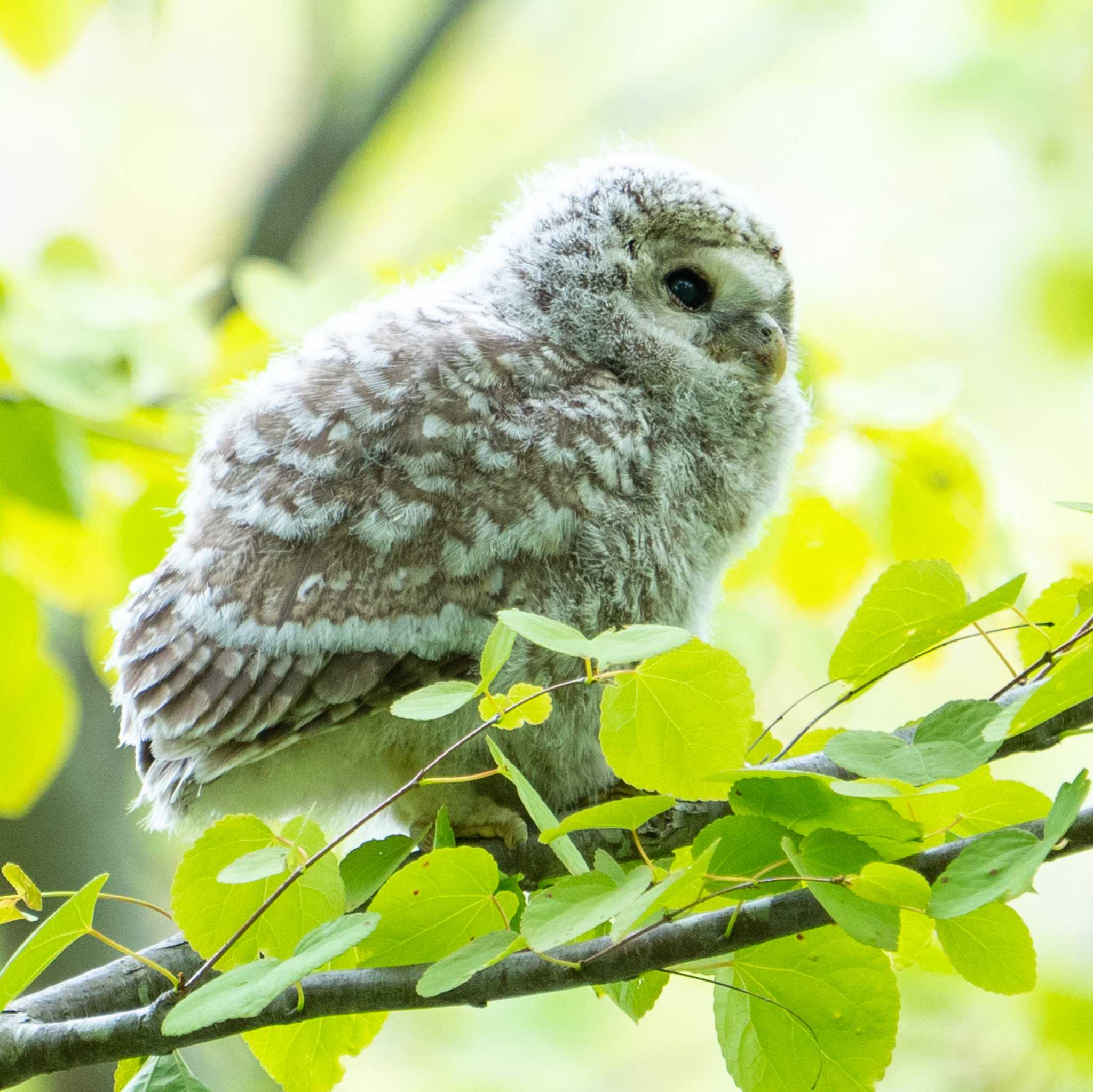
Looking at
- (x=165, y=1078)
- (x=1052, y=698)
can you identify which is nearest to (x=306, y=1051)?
(x=165, y=1078)

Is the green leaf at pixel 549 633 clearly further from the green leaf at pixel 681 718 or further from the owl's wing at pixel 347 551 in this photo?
the owl's wing at pixel 347 551

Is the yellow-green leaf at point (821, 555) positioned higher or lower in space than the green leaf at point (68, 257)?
lower

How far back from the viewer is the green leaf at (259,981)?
0.78 metres

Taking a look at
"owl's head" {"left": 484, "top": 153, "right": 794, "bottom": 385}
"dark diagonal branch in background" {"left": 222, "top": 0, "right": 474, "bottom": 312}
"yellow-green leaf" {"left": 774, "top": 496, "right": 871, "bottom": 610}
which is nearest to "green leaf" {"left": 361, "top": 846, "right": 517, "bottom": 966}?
"owl's head" {"left": 484, "top": 153, "right": 794, "bottom": 385}

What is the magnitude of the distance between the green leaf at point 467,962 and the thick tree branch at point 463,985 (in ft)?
0.11

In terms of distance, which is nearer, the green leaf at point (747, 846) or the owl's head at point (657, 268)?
the green leaf at point (747, 846)

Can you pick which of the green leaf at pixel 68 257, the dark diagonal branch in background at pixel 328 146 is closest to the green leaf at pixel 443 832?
the green leaf at pixel 68 257

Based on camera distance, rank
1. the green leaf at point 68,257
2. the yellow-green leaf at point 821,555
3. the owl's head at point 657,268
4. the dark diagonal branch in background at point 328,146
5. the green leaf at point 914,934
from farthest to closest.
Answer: the dark diagonal branch in background at point 328,146, the green leaf at point 68,257, the yellow-green leaf at point 821,555, the owl's head at point 657,268, the green leaf at point 914,934

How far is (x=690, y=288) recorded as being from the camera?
1.69 m

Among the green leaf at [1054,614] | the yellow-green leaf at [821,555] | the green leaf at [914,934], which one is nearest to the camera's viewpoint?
the green leaf at [1054,614]

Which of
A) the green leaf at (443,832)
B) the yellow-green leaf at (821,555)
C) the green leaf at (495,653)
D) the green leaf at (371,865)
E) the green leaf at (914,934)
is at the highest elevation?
the green leaf at (495,653)

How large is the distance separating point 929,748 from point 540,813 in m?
0.26

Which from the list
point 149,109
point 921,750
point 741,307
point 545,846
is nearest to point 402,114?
point 149,109

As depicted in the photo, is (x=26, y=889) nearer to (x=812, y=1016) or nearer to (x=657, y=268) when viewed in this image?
(x=812, y=1016)
